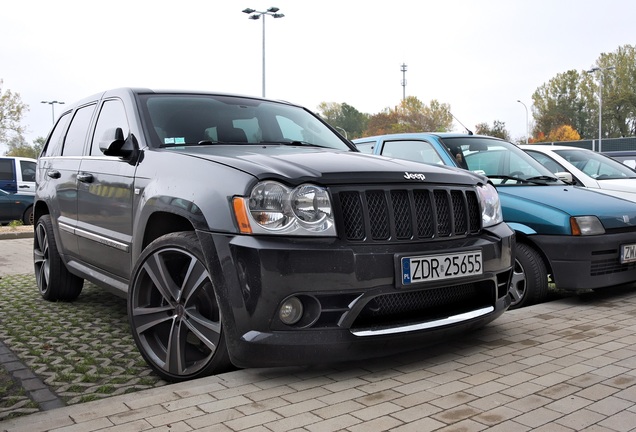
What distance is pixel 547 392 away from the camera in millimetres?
3316

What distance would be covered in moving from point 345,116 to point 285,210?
11074 cm

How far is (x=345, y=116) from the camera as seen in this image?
4439 inches

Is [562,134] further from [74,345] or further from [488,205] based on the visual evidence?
[74,345]

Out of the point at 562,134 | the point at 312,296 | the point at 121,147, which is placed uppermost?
the point at 562,134

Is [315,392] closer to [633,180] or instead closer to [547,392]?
[547,392]

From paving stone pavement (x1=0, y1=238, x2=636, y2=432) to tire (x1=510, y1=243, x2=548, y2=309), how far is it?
4.71 feet

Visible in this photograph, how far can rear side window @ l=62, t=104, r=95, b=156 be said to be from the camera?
566 centimetres

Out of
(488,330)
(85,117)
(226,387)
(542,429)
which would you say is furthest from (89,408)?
(85,117)

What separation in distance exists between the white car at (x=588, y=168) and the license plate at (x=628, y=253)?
1.74m

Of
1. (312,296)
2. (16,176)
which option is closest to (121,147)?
(312,296)

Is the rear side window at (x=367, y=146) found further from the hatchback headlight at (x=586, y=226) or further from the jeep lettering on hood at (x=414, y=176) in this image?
the jeep lettering on hood at (x=414, y=176)

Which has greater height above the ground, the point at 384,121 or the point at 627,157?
the point at 384,121

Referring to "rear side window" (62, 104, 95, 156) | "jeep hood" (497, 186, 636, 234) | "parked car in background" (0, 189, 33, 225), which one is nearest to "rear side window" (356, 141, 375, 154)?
"jeep hood" (497, 186, 636, 234)

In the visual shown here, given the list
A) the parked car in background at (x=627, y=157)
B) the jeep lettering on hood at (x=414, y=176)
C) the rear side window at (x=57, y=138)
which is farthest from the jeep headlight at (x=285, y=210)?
the parked car in background at (x=627, y=157)
